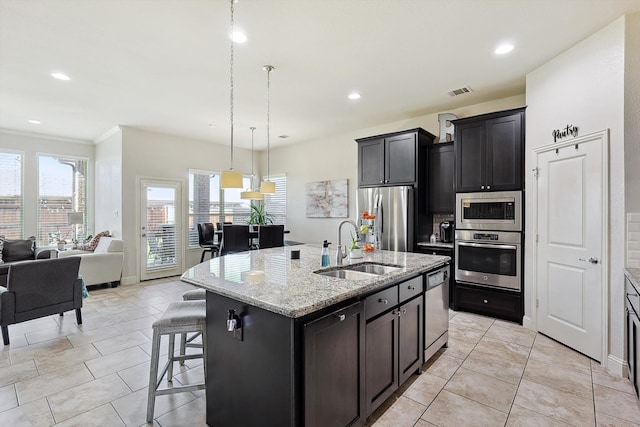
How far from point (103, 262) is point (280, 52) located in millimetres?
4731

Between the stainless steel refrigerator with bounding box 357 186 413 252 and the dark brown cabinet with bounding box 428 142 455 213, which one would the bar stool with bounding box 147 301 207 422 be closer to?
the stainless steel refrigerator with bounding box 357 186 413 252

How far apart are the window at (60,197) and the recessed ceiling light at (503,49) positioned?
751cm

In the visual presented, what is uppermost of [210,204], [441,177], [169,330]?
[441,177]

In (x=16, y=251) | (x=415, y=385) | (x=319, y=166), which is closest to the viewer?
(x=415, y=385)

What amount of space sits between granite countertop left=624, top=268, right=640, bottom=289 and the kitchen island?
1565 mm

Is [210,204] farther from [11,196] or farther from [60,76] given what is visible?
[60,76]

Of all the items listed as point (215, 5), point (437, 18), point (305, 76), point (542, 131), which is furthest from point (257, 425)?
point (542, 131)

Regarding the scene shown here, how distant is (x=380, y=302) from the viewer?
6.62ft

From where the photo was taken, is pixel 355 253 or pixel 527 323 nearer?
pixel 355 253

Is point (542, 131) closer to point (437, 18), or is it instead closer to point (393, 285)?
point (437, 18)

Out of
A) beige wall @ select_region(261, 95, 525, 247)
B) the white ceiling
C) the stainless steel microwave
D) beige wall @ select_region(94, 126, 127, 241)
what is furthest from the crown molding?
the stainless steel microwave

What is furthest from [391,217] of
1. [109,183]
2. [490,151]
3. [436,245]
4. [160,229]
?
[109,183]

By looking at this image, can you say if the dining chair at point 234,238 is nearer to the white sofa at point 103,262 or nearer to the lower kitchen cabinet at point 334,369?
the white sofa at point 103,262

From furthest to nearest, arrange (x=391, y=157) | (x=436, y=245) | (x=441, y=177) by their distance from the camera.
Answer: (x=391, y=157) < (x=441, y=177) < (x=436, y=245)
